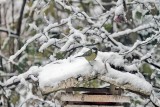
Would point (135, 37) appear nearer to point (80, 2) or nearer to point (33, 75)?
point (80, 2)

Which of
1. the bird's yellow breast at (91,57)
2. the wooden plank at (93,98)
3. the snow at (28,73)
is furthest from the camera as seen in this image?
the snow at (28,73)

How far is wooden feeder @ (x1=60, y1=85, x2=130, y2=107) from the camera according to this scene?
2.21 meters

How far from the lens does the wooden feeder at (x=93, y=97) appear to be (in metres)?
2.21

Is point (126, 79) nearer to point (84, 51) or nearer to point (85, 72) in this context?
point (85, 72)

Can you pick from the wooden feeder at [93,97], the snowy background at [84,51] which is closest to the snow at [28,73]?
the snowy background at [84,51]

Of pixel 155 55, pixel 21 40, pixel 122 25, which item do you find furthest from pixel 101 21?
pixel 21 40

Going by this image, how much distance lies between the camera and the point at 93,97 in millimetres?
2223

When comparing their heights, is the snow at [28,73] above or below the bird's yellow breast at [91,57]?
below

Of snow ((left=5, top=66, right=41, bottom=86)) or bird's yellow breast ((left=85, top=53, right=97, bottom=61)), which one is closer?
bird's yellow breast ((left=85, top=53, right=97, bottom=61))

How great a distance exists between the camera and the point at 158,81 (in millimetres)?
3525

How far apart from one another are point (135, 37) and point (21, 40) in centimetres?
121

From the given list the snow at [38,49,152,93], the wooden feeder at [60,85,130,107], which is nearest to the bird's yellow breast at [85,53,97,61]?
the snow at [38,49,152,93]

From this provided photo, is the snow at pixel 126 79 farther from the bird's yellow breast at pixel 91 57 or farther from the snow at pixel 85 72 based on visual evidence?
the bird's yellow breast at pixel 91 57

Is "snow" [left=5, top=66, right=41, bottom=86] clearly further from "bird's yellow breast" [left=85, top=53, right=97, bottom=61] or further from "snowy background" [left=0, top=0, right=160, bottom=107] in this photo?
"bird's yellow breast" [left=85, top=53, right=97, bottom=61]
